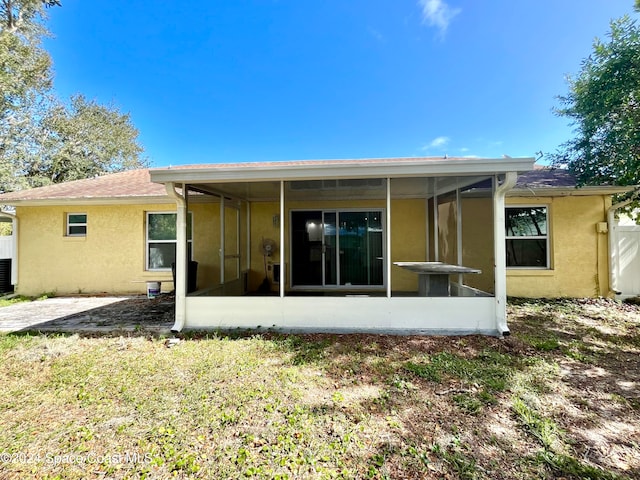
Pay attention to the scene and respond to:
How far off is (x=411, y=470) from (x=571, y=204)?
315 inches

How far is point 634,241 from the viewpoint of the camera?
7.14 metres

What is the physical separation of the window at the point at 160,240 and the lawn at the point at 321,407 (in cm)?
382

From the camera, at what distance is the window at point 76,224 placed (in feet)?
27.5

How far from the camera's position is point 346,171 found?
15.1 ft

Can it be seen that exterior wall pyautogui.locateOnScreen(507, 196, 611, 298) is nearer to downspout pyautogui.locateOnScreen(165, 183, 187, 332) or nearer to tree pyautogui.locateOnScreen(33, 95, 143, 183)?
downspout pyautogui.locateOnScreen(165, 183, 187, 332)

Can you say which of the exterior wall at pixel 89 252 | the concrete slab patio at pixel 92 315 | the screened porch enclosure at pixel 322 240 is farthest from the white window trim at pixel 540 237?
the exterior wall at pixel 89 252

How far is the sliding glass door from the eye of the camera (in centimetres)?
817

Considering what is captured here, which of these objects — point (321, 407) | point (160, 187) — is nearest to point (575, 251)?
point (321, 407)

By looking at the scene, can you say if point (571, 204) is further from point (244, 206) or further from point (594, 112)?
point (244, 206)

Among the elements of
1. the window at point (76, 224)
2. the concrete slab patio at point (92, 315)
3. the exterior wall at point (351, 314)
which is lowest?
the concrete slab patio at point (92, 315)

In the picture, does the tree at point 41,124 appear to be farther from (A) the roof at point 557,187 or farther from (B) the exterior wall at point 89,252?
(A) the roof at point 557,187

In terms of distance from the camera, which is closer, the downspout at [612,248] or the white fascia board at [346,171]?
the white fascia board at [346,171]

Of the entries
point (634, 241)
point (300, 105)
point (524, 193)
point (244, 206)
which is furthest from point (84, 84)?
point (634, 241)

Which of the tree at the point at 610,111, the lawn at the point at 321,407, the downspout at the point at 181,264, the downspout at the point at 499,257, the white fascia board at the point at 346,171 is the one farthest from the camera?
the tree at the point at 610,111
